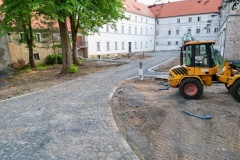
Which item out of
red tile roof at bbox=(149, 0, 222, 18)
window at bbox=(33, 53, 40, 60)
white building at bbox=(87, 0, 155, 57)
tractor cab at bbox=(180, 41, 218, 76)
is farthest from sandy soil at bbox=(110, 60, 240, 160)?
red tile roof at bbox=(149, 0, 222, 18)

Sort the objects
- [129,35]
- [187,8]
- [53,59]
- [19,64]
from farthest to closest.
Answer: [187,8] < [129,35] < [53,59] < [19,64]

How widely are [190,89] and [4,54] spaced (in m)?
22.5

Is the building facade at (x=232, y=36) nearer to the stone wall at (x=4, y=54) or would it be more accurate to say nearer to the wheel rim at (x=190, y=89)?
the wheel rim at (x=190, y=89)

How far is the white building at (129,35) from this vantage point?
35344mm

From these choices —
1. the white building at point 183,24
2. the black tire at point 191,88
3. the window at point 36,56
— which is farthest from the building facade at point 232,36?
the white building at point 183,24

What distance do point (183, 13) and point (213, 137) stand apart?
166ft

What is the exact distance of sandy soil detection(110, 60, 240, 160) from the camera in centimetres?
444

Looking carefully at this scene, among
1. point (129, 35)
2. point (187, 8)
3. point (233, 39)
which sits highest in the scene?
point (187, 8)

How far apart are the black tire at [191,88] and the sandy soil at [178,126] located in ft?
0.92

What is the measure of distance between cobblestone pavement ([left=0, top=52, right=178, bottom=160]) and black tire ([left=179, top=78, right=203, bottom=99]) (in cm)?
335

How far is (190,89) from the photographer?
7945 millimetres

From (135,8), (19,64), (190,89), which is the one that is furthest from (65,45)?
(135,8)

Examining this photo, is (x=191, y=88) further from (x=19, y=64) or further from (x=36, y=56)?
(x=36, y=56)

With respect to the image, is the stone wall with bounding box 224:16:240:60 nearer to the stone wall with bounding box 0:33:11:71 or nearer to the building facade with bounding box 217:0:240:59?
the building facade with bounding box 217:0:240:59
